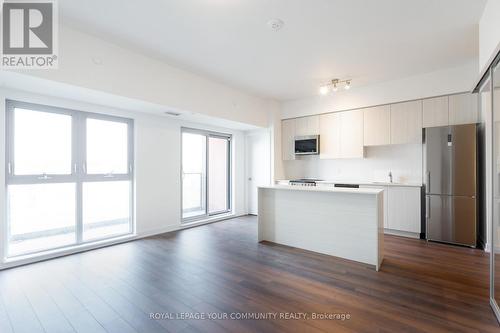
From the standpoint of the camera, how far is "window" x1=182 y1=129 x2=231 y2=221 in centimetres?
560

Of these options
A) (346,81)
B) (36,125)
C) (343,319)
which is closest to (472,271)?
(343,319)

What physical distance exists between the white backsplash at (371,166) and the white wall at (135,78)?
2154mm

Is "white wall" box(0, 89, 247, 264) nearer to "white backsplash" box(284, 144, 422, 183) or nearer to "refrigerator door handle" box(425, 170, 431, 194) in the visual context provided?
"white backsplash" box(284, 144, 422, 183)

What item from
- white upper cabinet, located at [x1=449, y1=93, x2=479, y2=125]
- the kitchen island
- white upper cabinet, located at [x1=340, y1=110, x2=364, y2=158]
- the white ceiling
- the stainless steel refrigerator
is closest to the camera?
the white ceiling

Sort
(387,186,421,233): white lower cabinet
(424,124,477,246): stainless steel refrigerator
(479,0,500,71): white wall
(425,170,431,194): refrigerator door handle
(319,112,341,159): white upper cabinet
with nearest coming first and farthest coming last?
(479,0,500,71): white wall < (424,124,477,246): stainless steel refrigerator < (425,170,431,194): refrigerator door handle < (387,186,421,233): white lower cabinet < (319,112,341,159): white upper cabinet

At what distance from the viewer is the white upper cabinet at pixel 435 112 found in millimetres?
4215

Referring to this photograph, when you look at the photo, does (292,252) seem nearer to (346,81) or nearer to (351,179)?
(351,179)

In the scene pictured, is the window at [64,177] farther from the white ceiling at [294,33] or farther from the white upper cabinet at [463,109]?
the white upper cabinet at [463,109]

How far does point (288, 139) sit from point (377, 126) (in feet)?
6.80

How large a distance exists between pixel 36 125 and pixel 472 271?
612 centimetres

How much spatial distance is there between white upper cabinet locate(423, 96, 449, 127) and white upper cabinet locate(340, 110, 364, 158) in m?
1.10

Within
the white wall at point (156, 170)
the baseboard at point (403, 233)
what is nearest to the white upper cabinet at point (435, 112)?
the baseboard at point (403, 233)

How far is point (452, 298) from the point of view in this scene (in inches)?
92.9

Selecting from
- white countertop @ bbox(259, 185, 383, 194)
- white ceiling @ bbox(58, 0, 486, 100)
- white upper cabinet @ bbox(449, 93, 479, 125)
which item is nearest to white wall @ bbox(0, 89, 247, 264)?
white ceiling @ bbox(58, 0, 486, 100)
